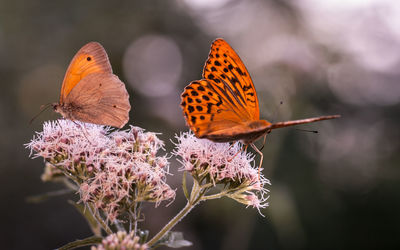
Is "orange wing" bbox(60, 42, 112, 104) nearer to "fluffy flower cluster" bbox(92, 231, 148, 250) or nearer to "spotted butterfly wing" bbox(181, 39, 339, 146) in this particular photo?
"spotted butterfly wing" bbox(181, 39, 339, 146)

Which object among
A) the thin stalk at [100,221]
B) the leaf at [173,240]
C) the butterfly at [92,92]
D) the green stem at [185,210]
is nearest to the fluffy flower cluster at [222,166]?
the green stem at [185,210]

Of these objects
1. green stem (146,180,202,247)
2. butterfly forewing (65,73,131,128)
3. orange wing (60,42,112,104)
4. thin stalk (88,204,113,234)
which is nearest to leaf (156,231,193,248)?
green stem (146,180,202,247)

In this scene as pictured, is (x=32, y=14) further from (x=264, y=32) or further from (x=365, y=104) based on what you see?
(x=365, y=104)

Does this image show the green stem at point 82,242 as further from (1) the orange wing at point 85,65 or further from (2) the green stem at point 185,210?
(1) the orange wing at point 85,65

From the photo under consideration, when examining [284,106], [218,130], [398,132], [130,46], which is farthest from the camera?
[398,132]

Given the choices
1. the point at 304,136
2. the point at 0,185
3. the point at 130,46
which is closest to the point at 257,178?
the point at 304,136

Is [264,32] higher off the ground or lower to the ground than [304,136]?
higher

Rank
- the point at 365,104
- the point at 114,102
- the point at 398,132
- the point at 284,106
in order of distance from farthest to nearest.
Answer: the point at 365,104 → the point at 398,132 → the point at 284,106 → the point at 114,102

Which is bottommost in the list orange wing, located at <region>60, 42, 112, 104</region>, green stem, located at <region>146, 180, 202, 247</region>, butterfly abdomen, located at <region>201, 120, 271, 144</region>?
green stem, located at <region>146, 180, 202, 247</region>
